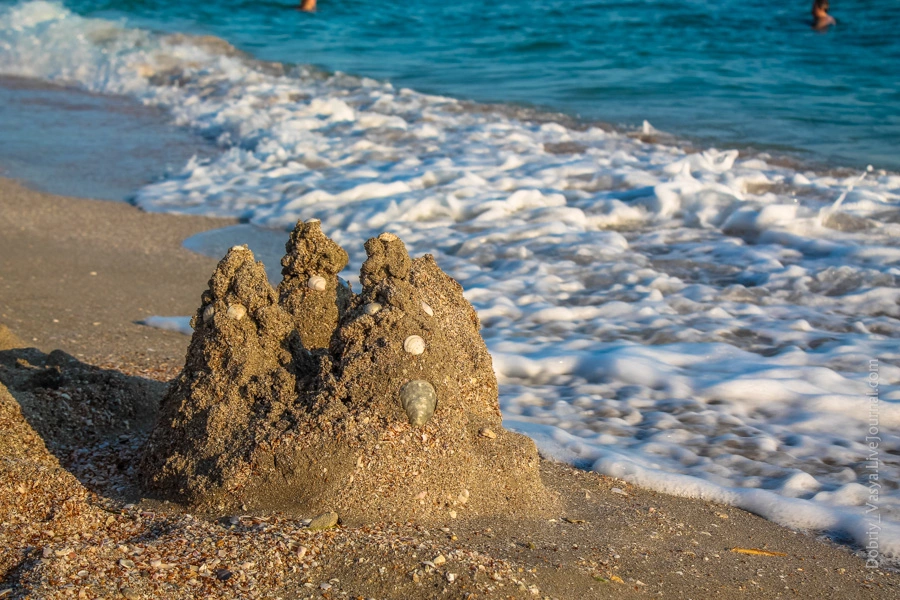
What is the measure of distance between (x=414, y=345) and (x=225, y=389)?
0.47 metres

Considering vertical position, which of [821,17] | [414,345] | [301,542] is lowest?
[301,542]

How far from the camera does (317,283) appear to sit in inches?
93.8

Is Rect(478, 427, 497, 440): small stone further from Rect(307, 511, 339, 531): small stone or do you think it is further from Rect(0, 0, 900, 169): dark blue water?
Rect(0, 0, 900, 169): dark blue water

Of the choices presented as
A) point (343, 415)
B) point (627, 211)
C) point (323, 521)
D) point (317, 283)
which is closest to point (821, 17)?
point (627, 211)

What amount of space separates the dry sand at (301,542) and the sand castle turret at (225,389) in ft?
0.31

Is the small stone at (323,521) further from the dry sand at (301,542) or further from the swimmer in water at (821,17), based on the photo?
the swimmer in water at (821,17)

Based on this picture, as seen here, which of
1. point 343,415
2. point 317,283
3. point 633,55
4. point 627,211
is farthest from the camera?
point 633,55

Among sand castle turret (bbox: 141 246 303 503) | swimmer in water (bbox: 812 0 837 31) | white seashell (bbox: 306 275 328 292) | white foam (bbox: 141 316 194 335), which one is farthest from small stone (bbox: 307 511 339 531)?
swimmer in water (bbox: 812 0 837 31)

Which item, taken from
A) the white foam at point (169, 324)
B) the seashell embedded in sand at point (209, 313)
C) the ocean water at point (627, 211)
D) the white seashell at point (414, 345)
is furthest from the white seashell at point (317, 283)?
the white foam at point (169, 324)

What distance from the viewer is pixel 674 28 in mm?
15453

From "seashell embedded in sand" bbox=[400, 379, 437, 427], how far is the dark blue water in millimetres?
6770

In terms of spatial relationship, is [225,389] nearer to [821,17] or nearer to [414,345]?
[414,345]

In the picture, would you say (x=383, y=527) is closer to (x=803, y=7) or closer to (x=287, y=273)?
(x=287, y=273)

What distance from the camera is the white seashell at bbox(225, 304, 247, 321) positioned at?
219 centimetres
